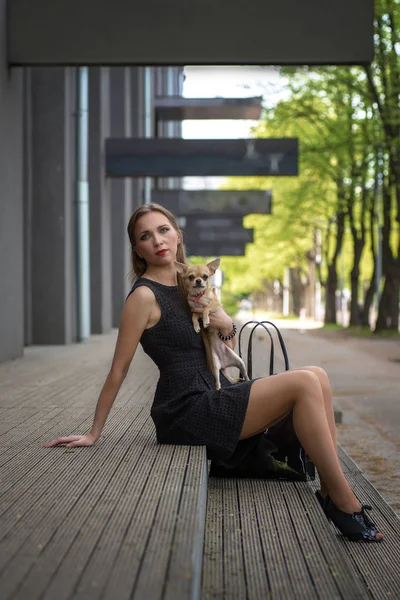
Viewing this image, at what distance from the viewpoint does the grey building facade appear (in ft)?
42.0

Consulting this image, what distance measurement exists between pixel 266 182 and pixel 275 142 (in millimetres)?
23872

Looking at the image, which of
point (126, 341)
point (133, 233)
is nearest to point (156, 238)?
point (133, 233)

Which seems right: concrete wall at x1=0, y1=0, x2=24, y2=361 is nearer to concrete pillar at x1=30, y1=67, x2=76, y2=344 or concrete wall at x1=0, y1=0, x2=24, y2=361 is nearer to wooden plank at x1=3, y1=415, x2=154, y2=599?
concrete pillar at x1=30, y1=67, x2=76, y2=344

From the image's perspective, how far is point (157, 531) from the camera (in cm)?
310

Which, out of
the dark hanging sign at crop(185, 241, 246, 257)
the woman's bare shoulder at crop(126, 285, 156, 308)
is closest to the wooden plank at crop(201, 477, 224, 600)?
the woman's bare shoulder at crop(126, 285, 156, 308)

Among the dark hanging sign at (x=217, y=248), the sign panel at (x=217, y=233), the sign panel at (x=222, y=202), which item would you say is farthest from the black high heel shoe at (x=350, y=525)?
the dark hanging sign at (x=217, y=248)

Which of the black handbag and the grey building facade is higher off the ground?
the grey building facade

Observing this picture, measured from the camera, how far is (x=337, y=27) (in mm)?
11711

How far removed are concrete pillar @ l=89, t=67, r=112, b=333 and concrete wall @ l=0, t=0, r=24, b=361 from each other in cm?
898

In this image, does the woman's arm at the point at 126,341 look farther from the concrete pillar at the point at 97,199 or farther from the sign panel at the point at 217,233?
the sign panel at the point at 217,233

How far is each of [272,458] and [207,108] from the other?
1908 cm

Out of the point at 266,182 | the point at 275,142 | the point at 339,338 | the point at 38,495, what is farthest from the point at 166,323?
the point at 266,182

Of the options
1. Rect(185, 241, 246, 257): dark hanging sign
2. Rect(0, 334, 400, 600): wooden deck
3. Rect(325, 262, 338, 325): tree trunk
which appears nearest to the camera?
Rect(0, 334, 400, 600): wooden deck

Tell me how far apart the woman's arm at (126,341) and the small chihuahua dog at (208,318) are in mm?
213
